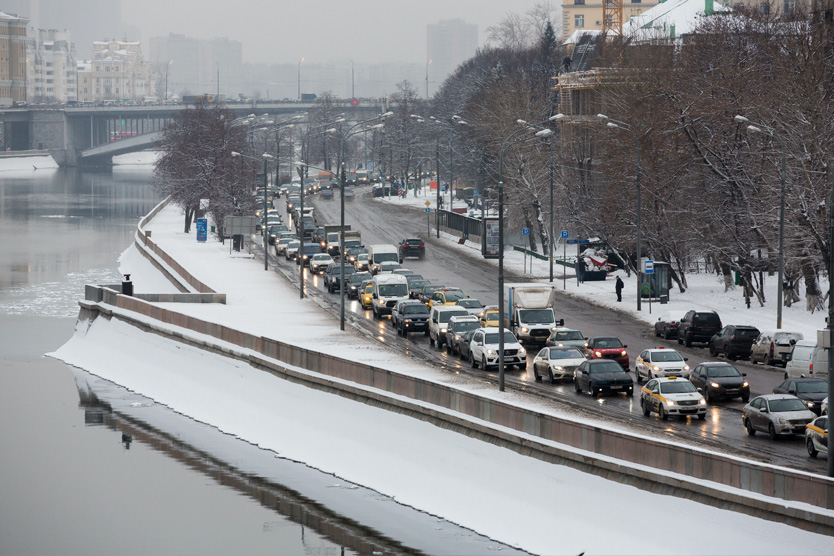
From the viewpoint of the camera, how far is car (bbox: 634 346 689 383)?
141 ft

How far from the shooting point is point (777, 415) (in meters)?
33.8

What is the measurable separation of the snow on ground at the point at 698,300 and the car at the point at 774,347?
12.2 ft

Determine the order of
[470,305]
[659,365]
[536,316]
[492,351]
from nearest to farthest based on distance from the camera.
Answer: [659,365] → [492,351] → [536,316] → [470,305]

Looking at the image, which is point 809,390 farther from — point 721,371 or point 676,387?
point 721,371

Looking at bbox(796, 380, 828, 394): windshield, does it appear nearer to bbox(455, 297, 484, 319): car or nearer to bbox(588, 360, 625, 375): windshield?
bbox(588, 360, 625, 375): windshield

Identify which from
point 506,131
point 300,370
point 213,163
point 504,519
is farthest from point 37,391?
point 213,163

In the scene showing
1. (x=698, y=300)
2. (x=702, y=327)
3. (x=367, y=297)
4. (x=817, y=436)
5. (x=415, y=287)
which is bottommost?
(x=698, y=300)

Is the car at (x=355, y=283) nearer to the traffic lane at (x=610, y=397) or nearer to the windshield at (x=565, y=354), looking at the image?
the traffic lane at (x=610, y=397)

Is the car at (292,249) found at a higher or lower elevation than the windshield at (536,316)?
lower

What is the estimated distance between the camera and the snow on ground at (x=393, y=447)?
27141mm

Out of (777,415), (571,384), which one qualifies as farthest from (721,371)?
(777,415)

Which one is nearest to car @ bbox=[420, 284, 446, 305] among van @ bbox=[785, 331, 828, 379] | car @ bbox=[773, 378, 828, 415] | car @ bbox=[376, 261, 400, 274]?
car @ bbox=[376, 261, 400, 274]

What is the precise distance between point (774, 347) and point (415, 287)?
24374 mm

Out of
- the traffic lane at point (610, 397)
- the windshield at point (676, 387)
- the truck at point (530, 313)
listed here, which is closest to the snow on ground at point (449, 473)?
the traffic lane at point (610, 397)
